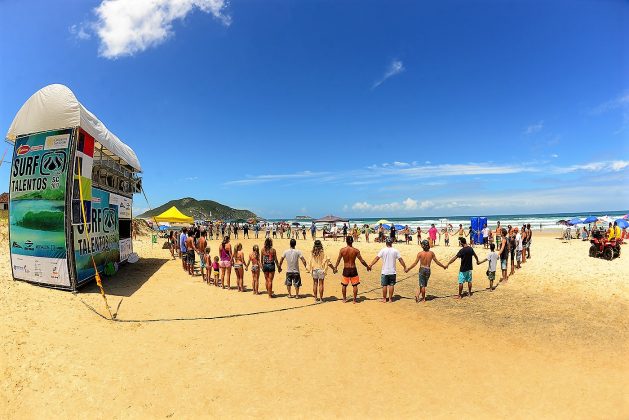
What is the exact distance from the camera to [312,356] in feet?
20.4

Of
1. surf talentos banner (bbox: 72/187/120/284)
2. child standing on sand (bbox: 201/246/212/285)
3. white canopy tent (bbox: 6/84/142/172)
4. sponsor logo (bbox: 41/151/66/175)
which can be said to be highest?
white canopy tent (bbox: 6/84/142/172)

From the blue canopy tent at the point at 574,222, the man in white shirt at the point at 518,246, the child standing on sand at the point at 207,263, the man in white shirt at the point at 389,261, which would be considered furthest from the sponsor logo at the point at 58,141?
the blue canopy tent at the point at 574,222

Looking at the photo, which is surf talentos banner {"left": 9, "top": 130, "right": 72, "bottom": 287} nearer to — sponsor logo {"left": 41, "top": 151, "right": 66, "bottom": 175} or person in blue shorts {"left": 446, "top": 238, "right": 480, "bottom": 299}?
sponsor logo {"left": 41, "top": 151, "right": 66, "bottom": 175}

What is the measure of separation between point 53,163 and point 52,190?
75 cm

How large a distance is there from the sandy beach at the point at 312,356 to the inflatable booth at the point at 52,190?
69cm

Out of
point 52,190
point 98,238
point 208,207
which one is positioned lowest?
point 98,238

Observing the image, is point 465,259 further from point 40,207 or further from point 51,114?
point 51,114

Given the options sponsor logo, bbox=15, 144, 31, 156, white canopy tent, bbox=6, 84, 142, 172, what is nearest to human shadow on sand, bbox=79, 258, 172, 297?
sponsor logo, bbox=15, 144, 31, 156

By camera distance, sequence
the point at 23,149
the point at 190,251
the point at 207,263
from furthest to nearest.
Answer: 1. the point at 190,251
2. the point at 207,263
3. the point at 23,149

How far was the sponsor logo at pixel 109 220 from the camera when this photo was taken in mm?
12000

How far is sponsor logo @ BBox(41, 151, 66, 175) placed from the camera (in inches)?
362

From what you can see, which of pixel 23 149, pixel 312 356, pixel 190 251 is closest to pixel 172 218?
pixel 190 251

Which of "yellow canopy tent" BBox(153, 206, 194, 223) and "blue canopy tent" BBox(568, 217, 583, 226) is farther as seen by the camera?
"blue canopy tent" BBox(568, 217, 583, 226)

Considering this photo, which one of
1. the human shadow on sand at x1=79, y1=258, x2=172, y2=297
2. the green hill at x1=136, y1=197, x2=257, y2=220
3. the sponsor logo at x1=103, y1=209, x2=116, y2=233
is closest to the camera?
the human shadow on sand at x1=79, y1=258, x2=172, y2=297
